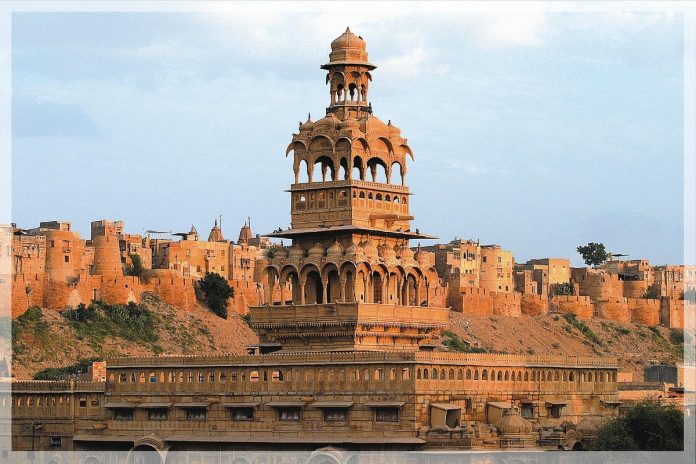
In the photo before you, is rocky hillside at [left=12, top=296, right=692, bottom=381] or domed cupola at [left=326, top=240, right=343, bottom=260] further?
rocky hillside at [left=12, top=296, right=692, bottom=381]

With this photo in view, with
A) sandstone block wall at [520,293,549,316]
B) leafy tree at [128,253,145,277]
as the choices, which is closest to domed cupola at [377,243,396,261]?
leafy tree at [128,253,145,277]

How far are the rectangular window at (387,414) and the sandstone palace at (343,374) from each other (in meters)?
0.05

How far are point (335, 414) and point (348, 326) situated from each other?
159 inches

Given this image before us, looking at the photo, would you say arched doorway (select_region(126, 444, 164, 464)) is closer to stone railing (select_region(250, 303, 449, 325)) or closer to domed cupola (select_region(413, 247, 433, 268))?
stone railing (select_region(250, 303, 449, 325))

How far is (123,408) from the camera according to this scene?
239 ft

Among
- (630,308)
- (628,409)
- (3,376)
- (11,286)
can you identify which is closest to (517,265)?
(630,308)

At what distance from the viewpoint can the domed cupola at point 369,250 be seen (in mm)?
70625

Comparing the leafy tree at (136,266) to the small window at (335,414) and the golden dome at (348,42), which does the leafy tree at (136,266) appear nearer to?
Answer: the golden dome at (348,42)

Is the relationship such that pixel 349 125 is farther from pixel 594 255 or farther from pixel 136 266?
pixel 594 255

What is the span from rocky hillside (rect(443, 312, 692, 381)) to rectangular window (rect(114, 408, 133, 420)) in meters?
58.9

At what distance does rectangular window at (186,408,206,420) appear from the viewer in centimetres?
7062

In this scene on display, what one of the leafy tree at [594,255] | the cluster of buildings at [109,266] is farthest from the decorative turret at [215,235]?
the leafy tree at [594,255]

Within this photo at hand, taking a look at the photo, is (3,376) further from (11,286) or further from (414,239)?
(414,239)

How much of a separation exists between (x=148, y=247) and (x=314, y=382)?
72.3 m
